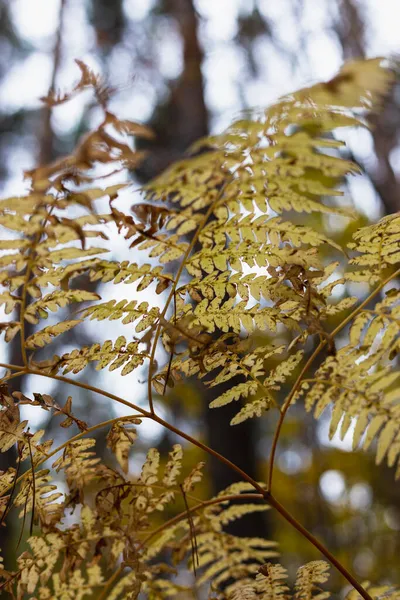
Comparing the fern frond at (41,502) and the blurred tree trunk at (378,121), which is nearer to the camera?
the fern frond at (41,502)

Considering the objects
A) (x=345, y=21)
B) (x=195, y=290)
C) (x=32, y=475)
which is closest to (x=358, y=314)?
(x=195, y=290)

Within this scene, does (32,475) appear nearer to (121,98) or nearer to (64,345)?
(64,345)

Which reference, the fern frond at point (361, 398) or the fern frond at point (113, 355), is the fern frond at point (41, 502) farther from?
the fern frond at point (361, 398)

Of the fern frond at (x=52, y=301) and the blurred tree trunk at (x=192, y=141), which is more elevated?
the blurred tree trunk at (x=192, y=141)

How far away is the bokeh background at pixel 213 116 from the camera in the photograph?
253 inches

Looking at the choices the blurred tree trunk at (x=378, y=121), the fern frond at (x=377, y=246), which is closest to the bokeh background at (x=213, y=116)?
the blurred tree trunk at (x=378, y=121)

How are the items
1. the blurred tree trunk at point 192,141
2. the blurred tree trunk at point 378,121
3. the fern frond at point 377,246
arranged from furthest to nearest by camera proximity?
1. the blurred tree trunk at point 378,121
2. the blurred tree trunk at point 192,141
3. the fern frond at point 377,246

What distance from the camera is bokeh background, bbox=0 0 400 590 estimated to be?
21.1 ft

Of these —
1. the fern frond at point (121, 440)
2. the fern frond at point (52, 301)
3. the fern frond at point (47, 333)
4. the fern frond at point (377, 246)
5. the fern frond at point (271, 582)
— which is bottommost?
the fern frond at point (271, 582)

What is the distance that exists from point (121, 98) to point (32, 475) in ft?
25.9

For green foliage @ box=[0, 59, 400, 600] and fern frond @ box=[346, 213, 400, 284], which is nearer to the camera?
green foliage @ box=[0, 59, 400, 600]

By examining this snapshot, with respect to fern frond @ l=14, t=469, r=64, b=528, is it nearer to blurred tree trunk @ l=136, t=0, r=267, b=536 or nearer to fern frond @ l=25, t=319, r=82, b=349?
fern frond @ l=25, t=319, r=82, b=349

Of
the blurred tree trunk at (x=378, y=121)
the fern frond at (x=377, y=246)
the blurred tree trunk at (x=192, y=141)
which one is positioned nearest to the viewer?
the fern frond at (x=377, y=246)

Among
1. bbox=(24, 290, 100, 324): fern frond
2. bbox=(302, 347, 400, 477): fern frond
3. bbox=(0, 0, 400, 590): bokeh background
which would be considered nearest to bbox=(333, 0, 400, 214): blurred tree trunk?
bbox=(0, 0, 400, 590): bokeh background
